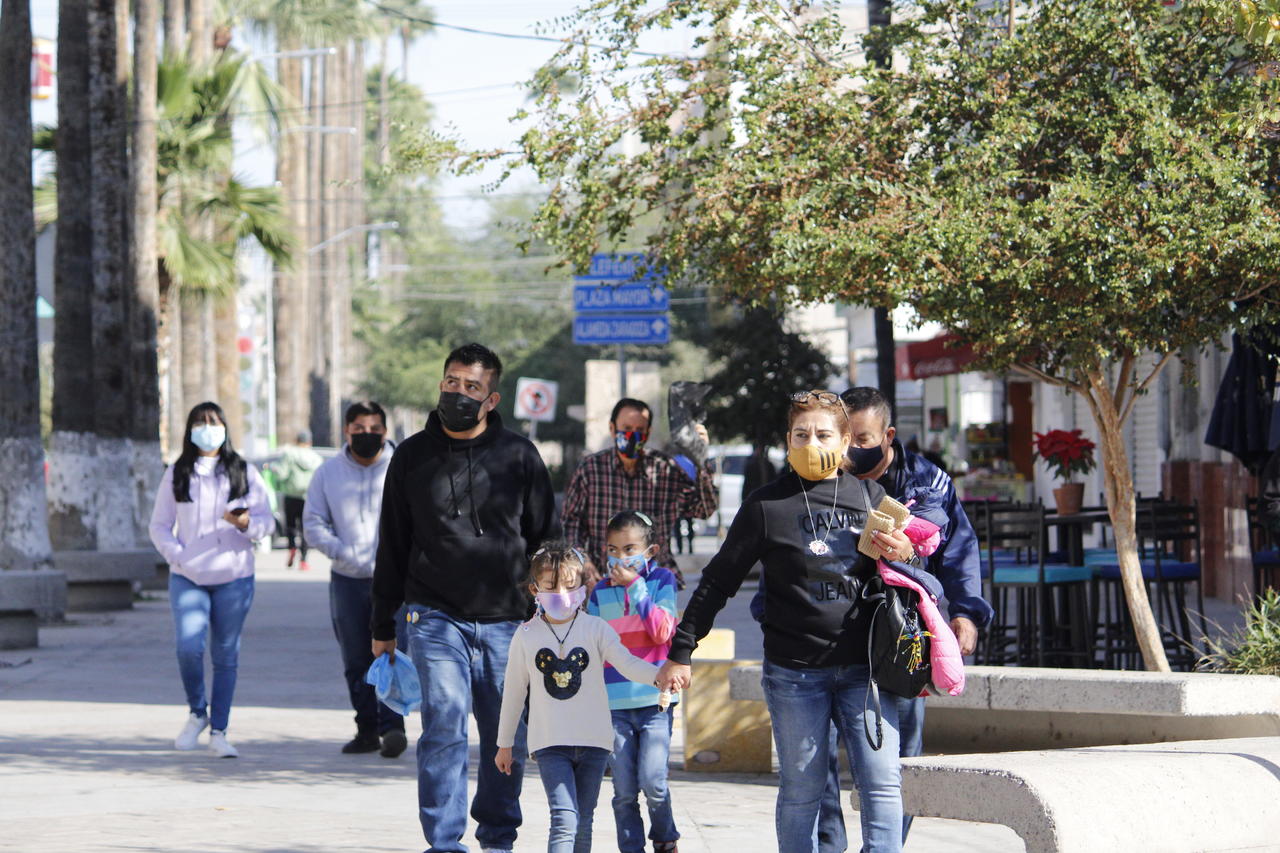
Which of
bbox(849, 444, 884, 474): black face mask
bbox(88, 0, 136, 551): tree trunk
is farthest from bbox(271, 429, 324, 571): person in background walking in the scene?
bbox(849, 444, 884, 474): black face mask

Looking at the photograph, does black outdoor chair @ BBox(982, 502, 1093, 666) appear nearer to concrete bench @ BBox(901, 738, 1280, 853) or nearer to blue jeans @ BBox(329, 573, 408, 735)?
blue jeans @ BBox(329, 573, 408, 735)

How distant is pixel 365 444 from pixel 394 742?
1513 mm

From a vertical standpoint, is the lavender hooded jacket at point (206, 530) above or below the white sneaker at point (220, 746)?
above

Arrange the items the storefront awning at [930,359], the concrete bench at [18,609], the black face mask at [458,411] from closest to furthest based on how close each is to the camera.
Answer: the black face mask at [458,411] → the concrete bench at [18,609] → the storefront awning at [930,359]

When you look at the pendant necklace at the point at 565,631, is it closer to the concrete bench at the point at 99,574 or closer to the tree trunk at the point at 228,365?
the concrete bench at the point at 99,574

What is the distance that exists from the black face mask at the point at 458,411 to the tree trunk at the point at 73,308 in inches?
557

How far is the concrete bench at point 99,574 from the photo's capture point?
20344 millimetres

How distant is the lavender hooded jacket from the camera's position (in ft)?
32.0

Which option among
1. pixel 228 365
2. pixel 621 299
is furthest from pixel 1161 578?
pixel 228 365

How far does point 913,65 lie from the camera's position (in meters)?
9.57

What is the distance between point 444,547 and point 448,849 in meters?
1.05

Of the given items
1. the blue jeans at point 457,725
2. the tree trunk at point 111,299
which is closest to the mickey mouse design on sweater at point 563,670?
the blue jeans at point 457,725

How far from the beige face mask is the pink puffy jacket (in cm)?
28

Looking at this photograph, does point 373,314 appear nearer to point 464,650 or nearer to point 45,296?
point 45,296
